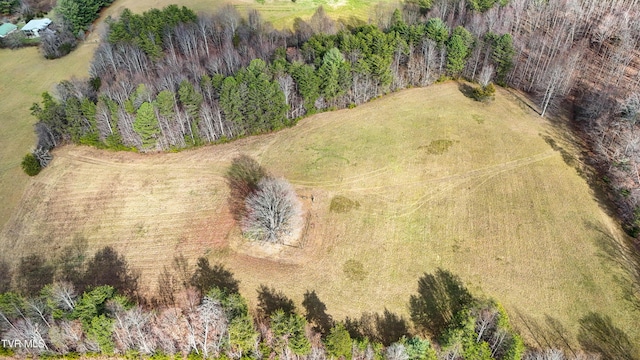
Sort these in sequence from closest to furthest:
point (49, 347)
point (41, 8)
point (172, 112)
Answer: point (49, 347), point (172, 112), point (41, 8)

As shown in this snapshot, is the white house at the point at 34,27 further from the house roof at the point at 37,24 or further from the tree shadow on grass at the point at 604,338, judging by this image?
the tree shadow on grass at the point at 604,338

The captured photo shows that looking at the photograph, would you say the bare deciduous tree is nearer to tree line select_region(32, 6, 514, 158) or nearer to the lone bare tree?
tree line select_region(32, 6, 514, 158)

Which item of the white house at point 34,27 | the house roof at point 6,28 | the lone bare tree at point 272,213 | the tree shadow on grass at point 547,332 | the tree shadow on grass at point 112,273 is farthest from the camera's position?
the house roof at point 6,28

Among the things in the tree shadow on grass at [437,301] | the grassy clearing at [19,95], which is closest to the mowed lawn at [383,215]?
the tree shadow on grass at [437,301]

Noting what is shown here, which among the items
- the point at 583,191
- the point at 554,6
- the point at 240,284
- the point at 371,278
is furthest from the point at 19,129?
the point at 554,6

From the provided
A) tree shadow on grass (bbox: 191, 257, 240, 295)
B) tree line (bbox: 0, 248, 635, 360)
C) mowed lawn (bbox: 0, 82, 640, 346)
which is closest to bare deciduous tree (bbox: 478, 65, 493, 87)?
mowed lawn (bbox: 0, 82, 640, 346)

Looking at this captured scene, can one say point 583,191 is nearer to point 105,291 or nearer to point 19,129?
point 105,291

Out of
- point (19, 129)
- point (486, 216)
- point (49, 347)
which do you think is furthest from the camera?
point (19, 129)
